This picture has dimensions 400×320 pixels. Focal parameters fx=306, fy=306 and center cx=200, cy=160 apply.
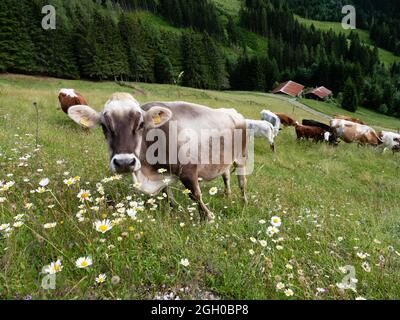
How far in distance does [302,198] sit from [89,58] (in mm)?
58676

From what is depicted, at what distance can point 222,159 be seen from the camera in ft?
20.8

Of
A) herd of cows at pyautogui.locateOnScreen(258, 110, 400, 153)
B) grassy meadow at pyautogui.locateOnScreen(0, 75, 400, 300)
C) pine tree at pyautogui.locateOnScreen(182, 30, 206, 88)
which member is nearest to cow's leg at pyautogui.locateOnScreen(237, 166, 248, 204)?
grassy meadow at pyautogui.locateOnScreen(0, 75, 400, 300)

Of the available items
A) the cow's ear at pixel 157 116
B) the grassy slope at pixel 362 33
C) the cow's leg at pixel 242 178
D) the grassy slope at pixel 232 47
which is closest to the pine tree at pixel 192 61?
the grassy slope at pixel 232 47

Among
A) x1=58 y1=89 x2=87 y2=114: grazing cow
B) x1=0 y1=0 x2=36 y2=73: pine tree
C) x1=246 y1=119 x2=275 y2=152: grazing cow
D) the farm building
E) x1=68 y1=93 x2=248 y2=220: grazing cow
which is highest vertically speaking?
x1=68 y1=93 x2=248 y2=220: grazing cow

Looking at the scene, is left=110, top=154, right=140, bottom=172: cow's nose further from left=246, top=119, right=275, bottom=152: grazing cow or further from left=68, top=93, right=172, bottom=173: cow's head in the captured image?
left=246, top=119, right=275, bottom=152: grazing cow

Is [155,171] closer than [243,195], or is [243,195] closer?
[155,171]

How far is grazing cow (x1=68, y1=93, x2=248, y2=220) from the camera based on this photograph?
447cm

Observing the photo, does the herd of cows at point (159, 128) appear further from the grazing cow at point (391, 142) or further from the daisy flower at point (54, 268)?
the grazing cow at point (391, 142)

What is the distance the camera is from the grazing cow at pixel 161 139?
14.7ft

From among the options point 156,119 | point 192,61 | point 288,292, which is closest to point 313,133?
point 156,119

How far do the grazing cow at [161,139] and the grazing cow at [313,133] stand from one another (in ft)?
42.2

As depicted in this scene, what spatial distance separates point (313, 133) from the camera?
1827 cm
